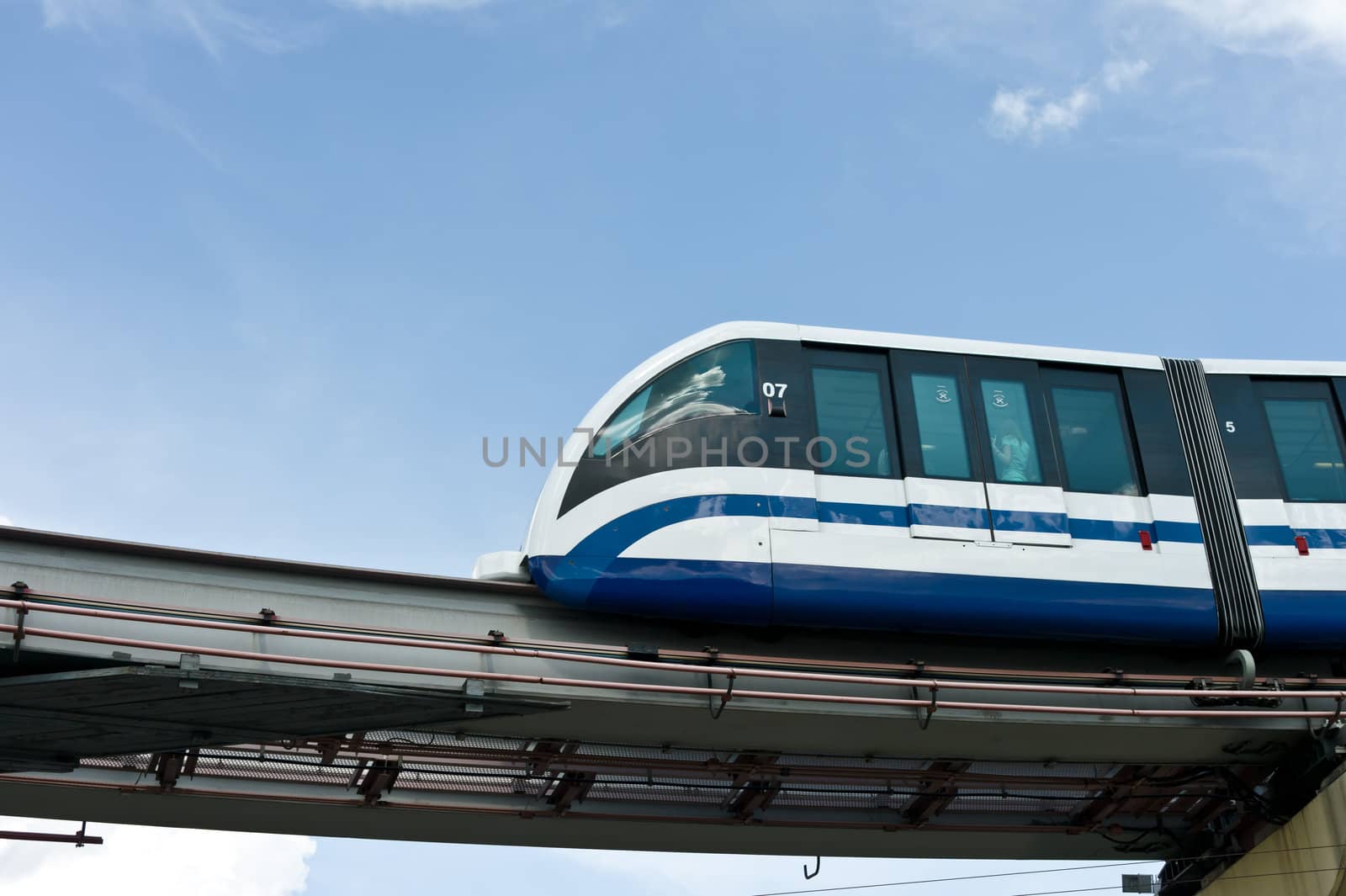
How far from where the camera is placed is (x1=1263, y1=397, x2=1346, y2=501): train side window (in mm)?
13414

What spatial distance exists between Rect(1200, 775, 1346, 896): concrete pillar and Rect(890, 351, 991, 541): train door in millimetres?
4384

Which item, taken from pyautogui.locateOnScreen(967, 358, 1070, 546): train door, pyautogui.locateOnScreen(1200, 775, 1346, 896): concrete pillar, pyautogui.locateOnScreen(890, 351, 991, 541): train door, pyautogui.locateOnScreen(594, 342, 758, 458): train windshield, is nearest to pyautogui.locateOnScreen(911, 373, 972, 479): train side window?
pyautogui.locateOnScreen(890, 351, 991, 541): train door

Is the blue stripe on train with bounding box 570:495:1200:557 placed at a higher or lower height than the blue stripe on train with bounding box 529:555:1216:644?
higher

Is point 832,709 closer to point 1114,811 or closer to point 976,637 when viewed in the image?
point 976,637

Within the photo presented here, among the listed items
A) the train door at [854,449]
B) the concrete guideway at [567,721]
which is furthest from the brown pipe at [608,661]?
the train door at [854,449]

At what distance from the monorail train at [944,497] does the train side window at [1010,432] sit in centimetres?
3

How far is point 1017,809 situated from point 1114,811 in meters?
1.20

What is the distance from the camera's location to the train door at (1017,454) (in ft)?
40.0

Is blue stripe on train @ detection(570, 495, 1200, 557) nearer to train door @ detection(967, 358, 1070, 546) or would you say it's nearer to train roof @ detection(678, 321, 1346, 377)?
train door @ detection(967, 358, 1070, 546)

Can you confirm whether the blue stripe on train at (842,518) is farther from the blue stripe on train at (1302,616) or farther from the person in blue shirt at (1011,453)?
the blue stripe on train at (1302,616)

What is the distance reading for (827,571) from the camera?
1139cm

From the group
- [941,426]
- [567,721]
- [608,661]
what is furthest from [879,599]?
[567,721]

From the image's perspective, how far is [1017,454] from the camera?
1262 cm

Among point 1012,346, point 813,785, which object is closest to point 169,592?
point 813,785
